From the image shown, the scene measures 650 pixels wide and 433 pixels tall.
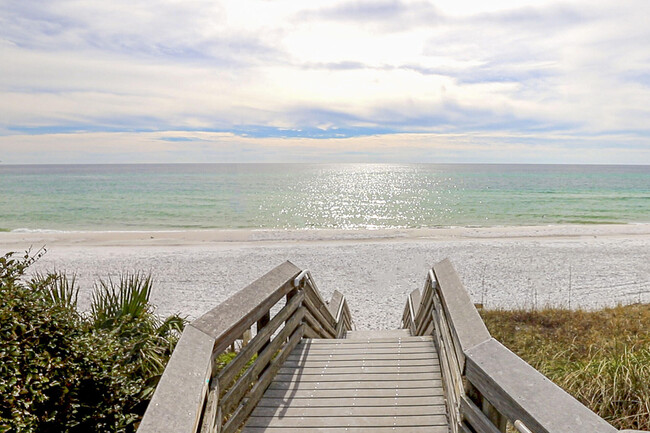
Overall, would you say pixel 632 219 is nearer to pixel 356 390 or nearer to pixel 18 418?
pixel 356 390

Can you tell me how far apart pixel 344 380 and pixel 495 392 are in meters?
2.13

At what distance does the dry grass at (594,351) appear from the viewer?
14.4 feet

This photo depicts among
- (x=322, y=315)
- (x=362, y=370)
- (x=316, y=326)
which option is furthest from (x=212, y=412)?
(x=322, y=315)

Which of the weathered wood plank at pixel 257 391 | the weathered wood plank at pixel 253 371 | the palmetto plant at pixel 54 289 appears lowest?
the weathered wood plank at pixel 257 391

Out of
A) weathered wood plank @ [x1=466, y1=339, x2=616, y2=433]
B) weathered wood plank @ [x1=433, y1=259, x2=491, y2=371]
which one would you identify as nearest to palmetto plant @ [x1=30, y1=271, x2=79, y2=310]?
weathered wood plank @ [x1=433, y1=259, x2=491, y2=371]

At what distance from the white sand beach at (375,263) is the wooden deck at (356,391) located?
5935 mm

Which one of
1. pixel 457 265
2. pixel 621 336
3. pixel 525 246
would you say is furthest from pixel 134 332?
pixel 525 246

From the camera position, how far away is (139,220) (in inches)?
1406

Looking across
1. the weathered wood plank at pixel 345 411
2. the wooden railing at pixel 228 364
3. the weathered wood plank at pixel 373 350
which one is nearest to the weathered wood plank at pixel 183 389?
the wooden railing at pixel 228 364

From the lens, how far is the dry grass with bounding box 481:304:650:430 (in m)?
4.38

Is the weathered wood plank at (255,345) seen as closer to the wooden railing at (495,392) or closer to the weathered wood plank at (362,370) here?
the weathered wood plank at (362,370)

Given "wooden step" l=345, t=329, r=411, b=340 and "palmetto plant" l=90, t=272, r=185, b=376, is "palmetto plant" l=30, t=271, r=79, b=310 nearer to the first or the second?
"palmetto plant" l=90, t=272, r=185, b=376

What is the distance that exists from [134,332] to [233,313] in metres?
2.30

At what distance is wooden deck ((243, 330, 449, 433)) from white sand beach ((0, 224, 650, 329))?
5935 mm
